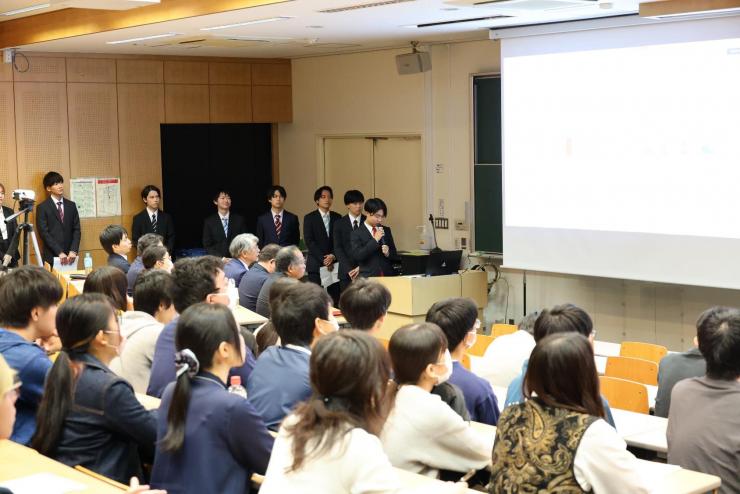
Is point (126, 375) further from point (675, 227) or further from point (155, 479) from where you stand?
point (675, 227)

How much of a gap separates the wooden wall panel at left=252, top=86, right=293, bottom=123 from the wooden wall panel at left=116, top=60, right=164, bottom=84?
1302 mm

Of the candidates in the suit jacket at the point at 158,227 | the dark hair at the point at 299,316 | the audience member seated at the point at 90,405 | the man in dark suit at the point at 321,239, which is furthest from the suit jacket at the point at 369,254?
the audience member seated at the point at 90,405

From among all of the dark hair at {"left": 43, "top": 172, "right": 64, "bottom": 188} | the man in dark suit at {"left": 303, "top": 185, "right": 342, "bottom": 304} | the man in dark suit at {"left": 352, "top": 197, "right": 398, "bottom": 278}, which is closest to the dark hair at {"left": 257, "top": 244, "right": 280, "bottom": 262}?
the man in dark suit at {"left": 352, "top": 197, "right": 398, "bottom": 278}

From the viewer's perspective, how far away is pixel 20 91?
1109 centimetres

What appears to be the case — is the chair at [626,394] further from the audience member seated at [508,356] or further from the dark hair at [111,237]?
the dark hair at [111,237]

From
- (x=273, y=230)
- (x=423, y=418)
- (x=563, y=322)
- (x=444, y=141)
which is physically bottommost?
(x=423, y=418)

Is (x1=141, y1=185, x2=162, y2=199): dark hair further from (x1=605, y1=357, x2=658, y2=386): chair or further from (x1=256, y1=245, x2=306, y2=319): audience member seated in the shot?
(x1=605, y1=357, x2=658, y2=386): chair

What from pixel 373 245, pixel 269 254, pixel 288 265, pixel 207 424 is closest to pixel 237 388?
pixel 207 424

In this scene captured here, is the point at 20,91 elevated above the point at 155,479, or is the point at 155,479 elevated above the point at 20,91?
the point at 20,91

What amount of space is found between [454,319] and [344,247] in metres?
6.23

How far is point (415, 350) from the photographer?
11.6ft

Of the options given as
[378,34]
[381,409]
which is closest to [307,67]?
[378,34]

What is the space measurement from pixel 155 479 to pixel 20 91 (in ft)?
28.6

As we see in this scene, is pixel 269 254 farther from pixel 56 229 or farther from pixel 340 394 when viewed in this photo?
pixel 340 394
